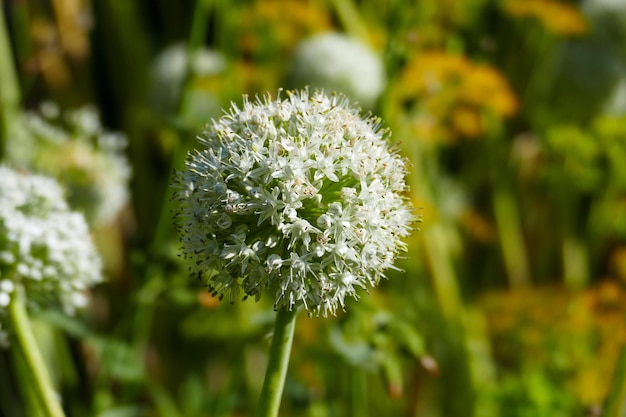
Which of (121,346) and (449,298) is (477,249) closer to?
(449,298)

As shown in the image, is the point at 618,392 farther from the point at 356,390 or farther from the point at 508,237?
the point at 508,237

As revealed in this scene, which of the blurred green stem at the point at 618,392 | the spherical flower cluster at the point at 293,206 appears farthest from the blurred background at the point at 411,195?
the spherical flower cluster at the point at 293,206

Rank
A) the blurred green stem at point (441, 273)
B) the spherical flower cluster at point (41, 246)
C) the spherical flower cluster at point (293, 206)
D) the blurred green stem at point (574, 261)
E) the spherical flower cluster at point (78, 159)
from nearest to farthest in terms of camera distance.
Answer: the spherical flower cluster at point (293, 206)
the spherical flower cluster at point (41, 246)
the spherical flower cluster at point (78, 159)
the blurred green stem at point (441, 273)
the blurred green stem at point (574, 261)

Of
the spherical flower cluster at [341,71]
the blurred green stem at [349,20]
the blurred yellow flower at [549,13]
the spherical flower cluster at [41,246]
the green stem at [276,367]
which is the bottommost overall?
the green stem at [276,367]

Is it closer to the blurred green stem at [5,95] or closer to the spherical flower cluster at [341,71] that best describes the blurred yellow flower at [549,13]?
the spherical flower cluster at [341,71]

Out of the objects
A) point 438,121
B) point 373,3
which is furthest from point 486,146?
point 373,3

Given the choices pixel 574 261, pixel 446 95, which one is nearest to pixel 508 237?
pixel 574 261

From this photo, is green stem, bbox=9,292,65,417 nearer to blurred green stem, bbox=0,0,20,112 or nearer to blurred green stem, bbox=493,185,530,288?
blurred green stem, bbox=0,0,20,112

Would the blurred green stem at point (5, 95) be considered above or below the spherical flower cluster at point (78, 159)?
above
